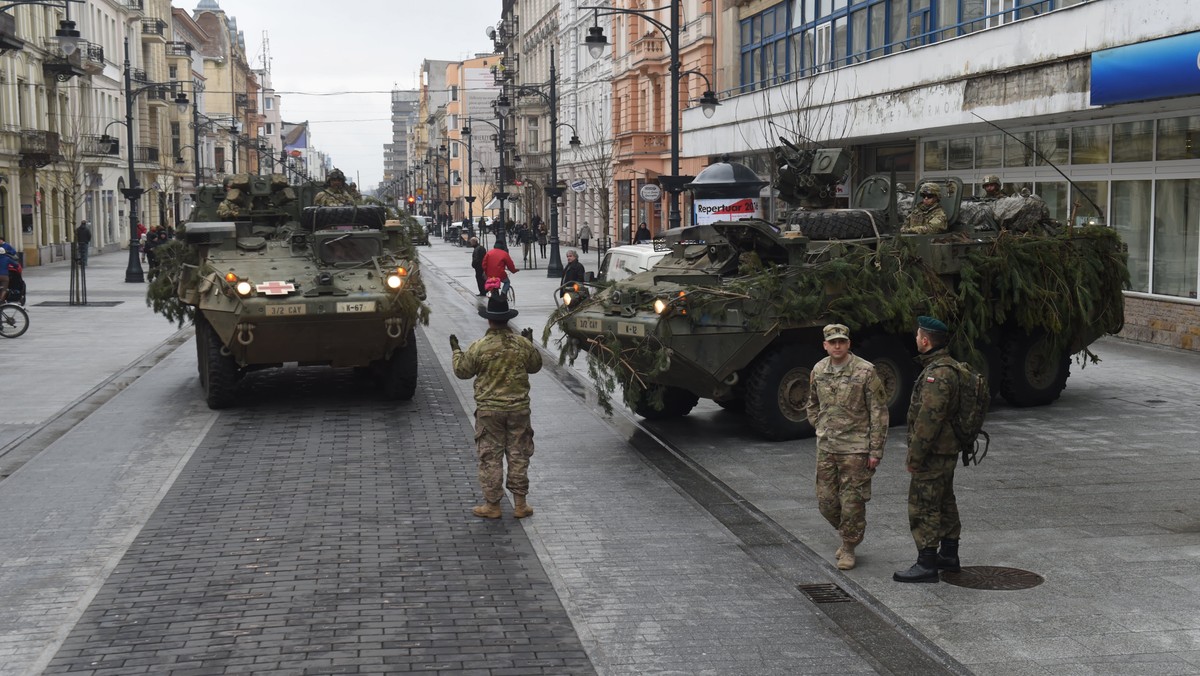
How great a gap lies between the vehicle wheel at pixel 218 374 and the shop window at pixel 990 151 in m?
16.2

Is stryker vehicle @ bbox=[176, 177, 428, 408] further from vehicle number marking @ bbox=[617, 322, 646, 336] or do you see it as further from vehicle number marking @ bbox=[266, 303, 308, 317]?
vehicle number marking @ bbox=[617, 322, 646, 336]

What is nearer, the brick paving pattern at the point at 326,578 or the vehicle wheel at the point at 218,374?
the brick paving pattern at the point at 326,578

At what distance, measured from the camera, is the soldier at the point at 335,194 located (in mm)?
18344

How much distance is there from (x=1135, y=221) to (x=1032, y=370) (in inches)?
330

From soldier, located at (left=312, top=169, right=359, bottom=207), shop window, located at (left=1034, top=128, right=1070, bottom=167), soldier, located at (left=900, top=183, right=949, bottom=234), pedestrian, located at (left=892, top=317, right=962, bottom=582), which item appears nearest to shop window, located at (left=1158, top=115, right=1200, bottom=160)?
shop window, located at (left=1034, top=128, right=1070, bottom=167)

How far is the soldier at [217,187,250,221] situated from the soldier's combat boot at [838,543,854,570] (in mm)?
11437

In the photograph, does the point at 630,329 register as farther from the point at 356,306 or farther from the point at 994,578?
the point at 994,578

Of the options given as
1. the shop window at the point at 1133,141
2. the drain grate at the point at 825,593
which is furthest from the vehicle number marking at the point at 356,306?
the shop window at the point at 1133,141

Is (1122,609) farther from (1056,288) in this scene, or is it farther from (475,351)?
(1056,288)

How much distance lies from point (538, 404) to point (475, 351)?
5.70m

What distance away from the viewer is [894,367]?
13164 mm

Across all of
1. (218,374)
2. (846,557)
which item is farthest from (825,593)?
(218,374)

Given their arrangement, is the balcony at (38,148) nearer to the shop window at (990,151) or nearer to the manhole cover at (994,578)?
the shop window at (990,151)

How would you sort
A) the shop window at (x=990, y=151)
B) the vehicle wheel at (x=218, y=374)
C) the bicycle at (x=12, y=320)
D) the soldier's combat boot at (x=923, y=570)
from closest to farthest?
1. the soldier's combat boot at (x=923, y=570)
2. the vehicle wheel at (x=218, y=374)
3. the bicycle at (x=12, y=320)
4. the shop window at (x=990, y=151)
